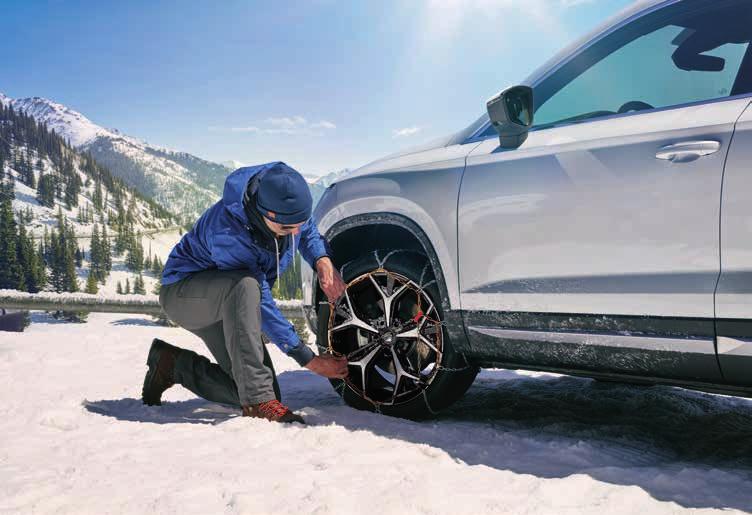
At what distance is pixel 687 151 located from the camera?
6.55 feet

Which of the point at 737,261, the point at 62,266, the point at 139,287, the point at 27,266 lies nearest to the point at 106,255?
the point at 139,287

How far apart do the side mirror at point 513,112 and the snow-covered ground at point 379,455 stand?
1300 millimetres

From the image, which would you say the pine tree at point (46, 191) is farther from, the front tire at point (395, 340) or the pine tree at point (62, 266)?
the front tire at point (395, 340)

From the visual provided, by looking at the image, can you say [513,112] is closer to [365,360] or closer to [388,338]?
[388,338]

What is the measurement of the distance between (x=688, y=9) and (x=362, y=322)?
1.95 m

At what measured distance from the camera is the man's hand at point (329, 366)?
2918 mm

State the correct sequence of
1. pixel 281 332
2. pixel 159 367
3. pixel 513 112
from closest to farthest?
pixel 513 112, pixel 281 332, pixel 159 367

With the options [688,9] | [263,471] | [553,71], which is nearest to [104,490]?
[263,471]

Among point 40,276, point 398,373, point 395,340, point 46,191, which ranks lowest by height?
point 398,373

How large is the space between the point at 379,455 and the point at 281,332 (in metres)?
0.92

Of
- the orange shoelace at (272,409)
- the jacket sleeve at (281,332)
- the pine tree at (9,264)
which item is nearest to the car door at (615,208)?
the jacket sleeve at (281,332)

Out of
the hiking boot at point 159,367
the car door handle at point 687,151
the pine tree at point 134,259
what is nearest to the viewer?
the car door handle at point 687,151

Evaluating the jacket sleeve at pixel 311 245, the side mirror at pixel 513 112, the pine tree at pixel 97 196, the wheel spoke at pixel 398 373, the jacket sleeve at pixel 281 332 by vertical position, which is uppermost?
the pine tree at pixel 97 196

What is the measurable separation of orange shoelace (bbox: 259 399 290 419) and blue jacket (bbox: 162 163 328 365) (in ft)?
0.81
